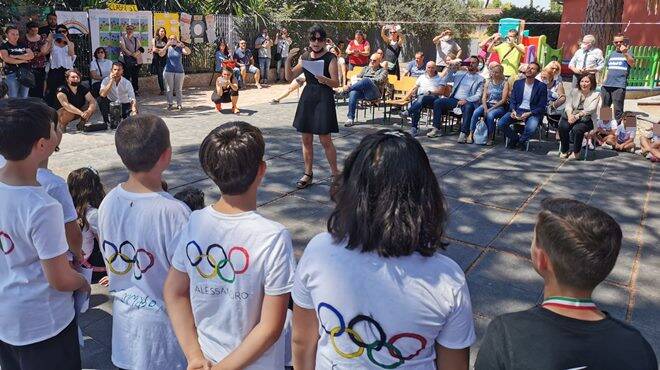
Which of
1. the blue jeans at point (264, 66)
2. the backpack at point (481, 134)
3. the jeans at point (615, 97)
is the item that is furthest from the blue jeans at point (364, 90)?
the blue jeans at point (264, 66)

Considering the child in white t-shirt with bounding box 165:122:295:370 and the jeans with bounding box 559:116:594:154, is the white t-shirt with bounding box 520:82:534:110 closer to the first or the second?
the jeans with bounding box 559:116:594:154

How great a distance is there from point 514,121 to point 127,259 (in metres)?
7.36

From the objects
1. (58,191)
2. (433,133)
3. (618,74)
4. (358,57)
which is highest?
(358,57)

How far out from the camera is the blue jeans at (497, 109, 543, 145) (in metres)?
8.16

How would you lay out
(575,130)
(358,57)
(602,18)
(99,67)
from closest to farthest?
(575,130) < (99,67) < (602,18) < (358,57)

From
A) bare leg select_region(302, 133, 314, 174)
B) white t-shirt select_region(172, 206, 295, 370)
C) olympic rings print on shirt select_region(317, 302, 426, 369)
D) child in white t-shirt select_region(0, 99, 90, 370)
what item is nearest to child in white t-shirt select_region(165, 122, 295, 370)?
white t-shirt select_region(172, 206, 295, 370)

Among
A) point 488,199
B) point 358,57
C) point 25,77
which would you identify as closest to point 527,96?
point 488,199

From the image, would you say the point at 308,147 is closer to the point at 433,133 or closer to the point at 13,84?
the point at 433,133

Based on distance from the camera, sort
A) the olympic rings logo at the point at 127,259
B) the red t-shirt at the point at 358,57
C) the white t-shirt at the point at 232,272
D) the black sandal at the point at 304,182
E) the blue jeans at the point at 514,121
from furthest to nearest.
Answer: the red t-shirt at the point at 358,57
the blue jeans at the point at 514,121
the black sandal at the point at 304,182
the olympic rings logo at the point at 127,259
the white t-shirt at the point at 232,272

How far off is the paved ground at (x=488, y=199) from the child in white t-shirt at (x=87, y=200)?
454 mm

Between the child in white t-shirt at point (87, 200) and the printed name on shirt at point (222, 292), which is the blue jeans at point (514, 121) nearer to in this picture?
the child in white t-shirt at point (87, 200)

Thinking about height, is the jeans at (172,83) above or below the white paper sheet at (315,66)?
below

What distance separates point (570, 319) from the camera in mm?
1424

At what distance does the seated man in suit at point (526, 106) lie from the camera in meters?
8.20
